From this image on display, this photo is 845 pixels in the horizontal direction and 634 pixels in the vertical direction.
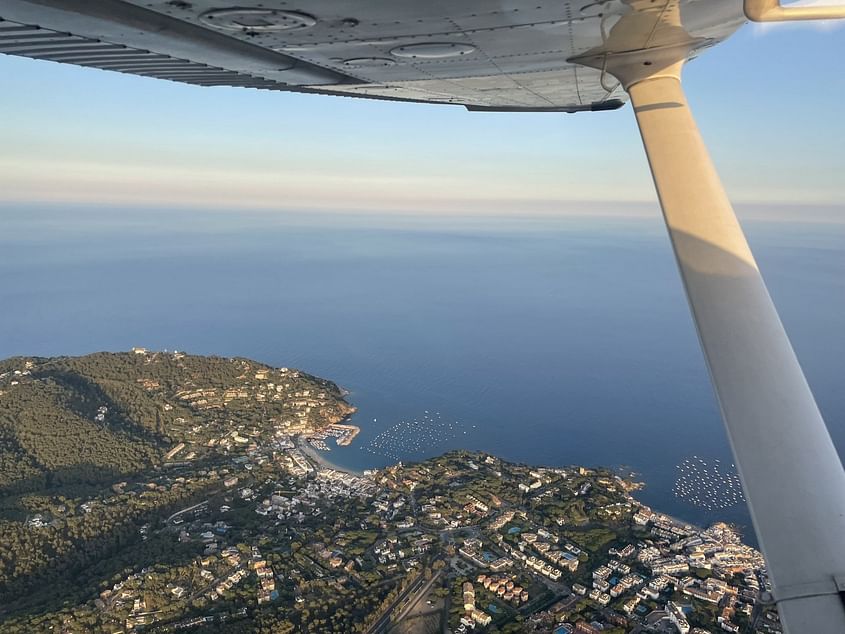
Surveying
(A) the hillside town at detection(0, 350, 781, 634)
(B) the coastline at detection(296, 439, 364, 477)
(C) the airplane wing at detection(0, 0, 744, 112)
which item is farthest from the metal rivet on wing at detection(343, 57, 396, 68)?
(B) the coastline at detection(296, 439, 364, 477)

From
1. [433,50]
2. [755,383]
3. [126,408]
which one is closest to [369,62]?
[433,50]

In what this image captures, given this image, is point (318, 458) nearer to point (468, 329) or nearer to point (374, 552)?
point (374, 552)

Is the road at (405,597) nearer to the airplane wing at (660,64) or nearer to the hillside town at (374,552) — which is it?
the hillside town at (374,552)

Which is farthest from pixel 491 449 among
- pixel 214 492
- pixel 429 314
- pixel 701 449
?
pixel 429 314

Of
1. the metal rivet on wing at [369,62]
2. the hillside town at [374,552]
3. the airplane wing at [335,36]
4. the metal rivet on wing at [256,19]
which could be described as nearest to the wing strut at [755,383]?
the airplane wing at [335,36]

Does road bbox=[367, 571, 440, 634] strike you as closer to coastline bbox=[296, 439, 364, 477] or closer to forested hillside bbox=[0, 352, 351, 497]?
coastline bbox=[296, 439, 364, 477]
